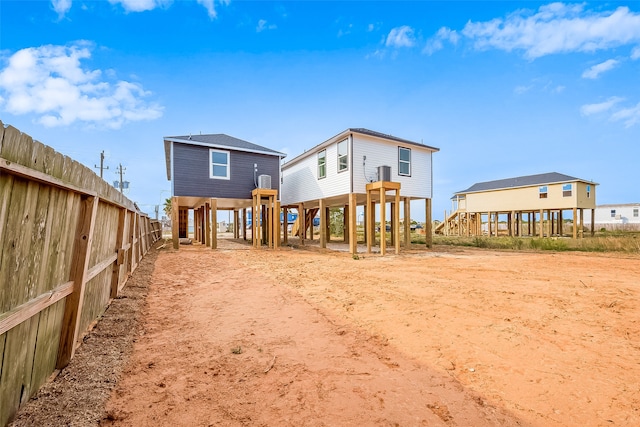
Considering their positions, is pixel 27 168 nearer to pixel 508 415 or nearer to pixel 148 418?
pixel 148 418

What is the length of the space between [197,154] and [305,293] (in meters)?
12.6

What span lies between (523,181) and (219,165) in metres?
29.1

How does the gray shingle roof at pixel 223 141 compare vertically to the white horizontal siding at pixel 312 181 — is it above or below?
above

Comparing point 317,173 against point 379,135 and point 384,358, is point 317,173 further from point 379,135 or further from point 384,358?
point 384,358

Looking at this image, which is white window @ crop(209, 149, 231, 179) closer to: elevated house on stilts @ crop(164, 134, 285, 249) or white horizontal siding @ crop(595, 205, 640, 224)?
elevated house on stilts @ crop(164, 134, 285, 249)

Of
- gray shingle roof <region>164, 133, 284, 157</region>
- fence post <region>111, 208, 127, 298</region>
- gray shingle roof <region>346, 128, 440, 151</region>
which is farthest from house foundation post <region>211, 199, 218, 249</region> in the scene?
fence post <region>111, 208, 127, 298</region>

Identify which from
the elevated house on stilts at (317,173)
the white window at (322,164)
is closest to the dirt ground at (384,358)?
the elevated house on stilts at (317,173)

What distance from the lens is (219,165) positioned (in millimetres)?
16688

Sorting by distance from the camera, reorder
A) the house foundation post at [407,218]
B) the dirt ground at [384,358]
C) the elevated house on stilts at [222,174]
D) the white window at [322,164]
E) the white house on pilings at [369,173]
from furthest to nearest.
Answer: the white window at [322,164] < the house foundation post at [407,218] < the elevated house on stilts at [222,174] < the white house on pilings at [369,173] < the dirt ground at [384,358]

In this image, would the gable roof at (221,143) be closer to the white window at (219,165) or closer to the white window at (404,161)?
the white window at (219,165)

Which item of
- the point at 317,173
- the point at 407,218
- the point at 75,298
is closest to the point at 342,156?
the point at 317,173

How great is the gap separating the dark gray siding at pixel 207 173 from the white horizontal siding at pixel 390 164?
5.80 m

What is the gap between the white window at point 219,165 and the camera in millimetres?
16484

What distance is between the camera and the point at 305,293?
20.9 ft
